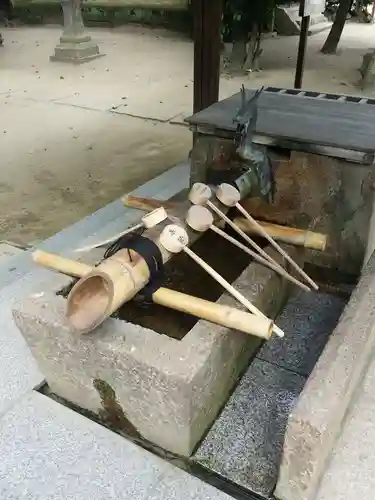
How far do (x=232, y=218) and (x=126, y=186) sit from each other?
189 cm

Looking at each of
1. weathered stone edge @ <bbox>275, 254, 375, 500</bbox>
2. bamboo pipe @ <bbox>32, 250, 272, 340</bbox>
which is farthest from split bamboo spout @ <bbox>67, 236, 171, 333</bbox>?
weathered stone edge @ <bbox>275, 254, 375, 500</bbox>

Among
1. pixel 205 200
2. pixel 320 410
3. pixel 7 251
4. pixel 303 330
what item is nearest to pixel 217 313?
pixel 320 410

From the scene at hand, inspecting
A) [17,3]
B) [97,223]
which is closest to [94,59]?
[17,3]

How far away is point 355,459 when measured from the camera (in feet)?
4.95

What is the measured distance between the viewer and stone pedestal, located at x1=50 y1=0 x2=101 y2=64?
7.68 meters

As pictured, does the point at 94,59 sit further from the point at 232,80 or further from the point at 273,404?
the point at 273,404

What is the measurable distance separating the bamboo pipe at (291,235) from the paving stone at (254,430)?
16.8 inches

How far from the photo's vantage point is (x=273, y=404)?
5.53 ft

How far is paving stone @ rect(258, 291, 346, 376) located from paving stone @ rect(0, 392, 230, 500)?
583mm

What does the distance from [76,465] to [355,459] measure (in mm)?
766

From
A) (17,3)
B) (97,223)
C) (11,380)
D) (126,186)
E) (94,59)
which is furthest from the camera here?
(17,3)

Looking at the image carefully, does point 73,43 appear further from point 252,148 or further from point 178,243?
point 178,243

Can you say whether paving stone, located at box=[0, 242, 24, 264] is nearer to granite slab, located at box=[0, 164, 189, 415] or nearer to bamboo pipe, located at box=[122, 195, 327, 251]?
granite slab, located at box=[0, 164, 189, 415]

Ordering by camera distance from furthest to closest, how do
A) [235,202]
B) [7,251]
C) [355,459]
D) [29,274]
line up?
[7,251]
[29,274]
[235,202]
[355,459]
